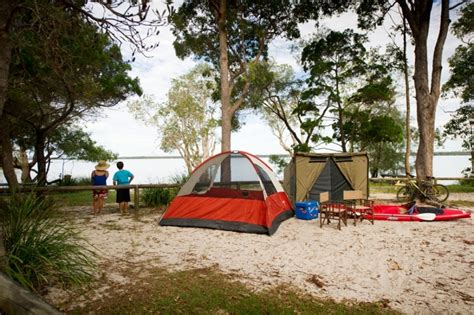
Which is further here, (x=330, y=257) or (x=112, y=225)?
(x=112, y=225)

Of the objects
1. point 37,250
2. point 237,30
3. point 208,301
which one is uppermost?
point 237,30

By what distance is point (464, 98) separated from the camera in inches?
562

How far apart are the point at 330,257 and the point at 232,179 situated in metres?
3.14

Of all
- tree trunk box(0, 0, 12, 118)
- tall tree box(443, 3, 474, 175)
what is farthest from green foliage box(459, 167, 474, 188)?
tree trunk box(0, 0, 12, 118)

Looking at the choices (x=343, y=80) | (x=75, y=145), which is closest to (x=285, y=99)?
(x=343, y=80)

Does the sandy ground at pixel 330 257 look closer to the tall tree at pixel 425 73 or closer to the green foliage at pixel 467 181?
the tall tree at pixel 425 73

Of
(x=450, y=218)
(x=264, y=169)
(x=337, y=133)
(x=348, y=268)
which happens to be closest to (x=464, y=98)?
(x=337, y=133)

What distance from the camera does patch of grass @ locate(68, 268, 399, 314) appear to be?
114 inches

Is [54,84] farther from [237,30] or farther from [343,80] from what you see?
[343,80]

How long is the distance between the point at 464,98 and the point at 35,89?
60.8 ft

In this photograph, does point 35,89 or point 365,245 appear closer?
point 365,245

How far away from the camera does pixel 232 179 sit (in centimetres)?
704

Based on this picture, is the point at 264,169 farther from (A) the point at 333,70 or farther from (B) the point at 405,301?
(A) the point at 333,70

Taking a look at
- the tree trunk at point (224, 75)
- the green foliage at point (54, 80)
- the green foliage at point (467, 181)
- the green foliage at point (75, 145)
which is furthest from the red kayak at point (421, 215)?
the green foliage at point (75, 145)
